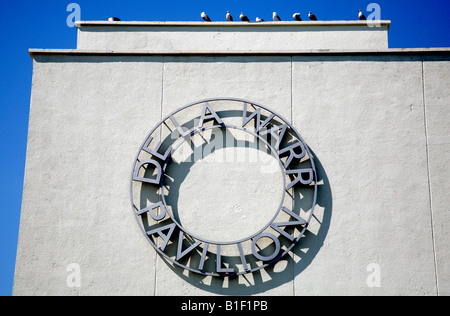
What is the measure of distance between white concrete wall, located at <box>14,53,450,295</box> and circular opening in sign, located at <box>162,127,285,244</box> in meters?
0.67

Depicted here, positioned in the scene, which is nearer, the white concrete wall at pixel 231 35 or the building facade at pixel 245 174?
the building facade at pixel 245 174

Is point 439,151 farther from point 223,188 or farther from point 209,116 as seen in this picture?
Result: point 209,116

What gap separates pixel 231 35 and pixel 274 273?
5968 millimetres

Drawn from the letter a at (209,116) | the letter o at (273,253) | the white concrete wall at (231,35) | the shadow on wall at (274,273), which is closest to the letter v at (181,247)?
the shadow on wall at (274,273)

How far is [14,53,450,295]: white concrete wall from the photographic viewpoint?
978 cm

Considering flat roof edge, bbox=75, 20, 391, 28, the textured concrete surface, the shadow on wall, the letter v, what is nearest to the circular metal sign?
the letter v

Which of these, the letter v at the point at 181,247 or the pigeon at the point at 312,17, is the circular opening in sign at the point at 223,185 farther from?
the pigeon at the point at 312,17

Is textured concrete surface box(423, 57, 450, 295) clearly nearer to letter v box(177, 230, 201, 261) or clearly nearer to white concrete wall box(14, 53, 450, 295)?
white concrete wall box(14, 53, 450, 295)

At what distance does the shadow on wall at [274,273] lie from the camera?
9.70 m

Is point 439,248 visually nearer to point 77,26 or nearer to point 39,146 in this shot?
point 39,146

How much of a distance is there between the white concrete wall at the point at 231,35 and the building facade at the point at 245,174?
2.62m

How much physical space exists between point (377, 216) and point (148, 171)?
12.6 ft

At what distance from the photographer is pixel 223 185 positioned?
10172mm

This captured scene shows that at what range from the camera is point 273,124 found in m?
10.4
